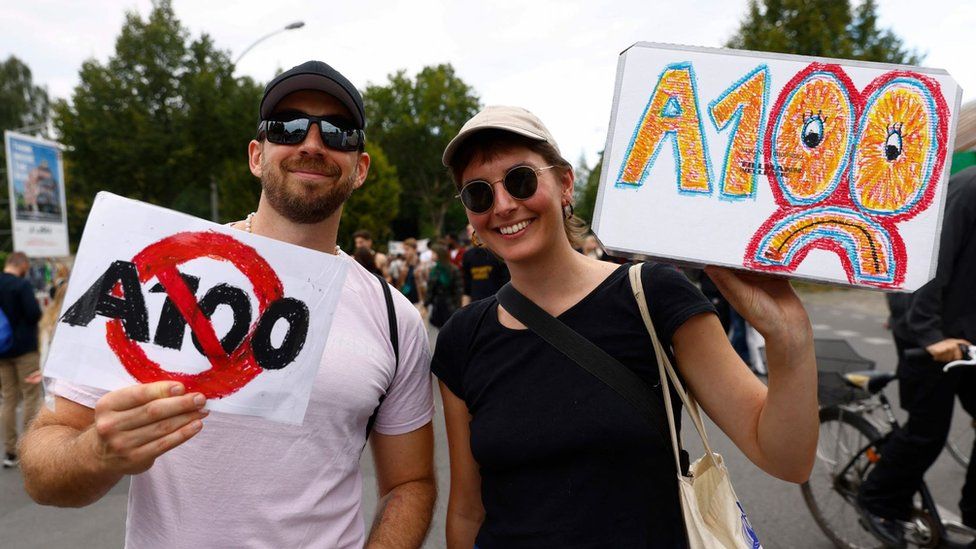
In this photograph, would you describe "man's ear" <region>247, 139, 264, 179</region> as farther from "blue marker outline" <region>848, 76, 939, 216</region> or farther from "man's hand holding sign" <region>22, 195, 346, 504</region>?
"blue marker outline" <region>848, 76, 939, 216</region>

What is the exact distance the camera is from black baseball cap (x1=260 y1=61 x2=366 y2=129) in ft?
5.79

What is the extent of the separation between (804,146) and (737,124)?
13 cm

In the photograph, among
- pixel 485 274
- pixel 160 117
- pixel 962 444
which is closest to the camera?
pixel 962 444

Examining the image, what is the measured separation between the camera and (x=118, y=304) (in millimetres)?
1254

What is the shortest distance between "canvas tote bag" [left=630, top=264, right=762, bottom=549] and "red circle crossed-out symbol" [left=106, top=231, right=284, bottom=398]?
0.86 m

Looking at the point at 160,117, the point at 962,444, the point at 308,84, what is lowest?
the point at 962,444

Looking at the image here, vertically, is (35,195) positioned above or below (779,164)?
below

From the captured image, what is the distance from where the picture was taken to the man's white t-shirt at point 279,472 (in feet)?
4.68

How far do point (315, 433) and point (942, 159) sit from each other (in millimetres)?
1436

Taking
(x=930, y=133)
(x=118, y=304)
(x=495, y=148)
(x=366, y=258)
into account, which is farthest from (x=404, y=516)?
(x=366, y=258)

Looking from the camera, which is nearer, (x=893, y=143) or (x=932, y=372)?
(x=893, y=143)

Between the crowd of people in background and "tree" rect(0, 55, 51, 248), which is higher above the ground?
"tree" rect(0, 55, 51, 248)

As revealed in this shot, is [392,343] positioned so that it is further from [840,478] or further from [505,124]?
[840,478]

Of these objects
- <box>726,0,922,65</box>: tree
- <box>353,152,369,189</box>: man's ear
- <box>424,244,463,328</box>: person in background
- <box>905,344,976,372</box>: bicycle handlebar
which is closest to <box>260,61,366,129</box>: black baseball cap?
<box>353,152,369,189</box>: man's ear
